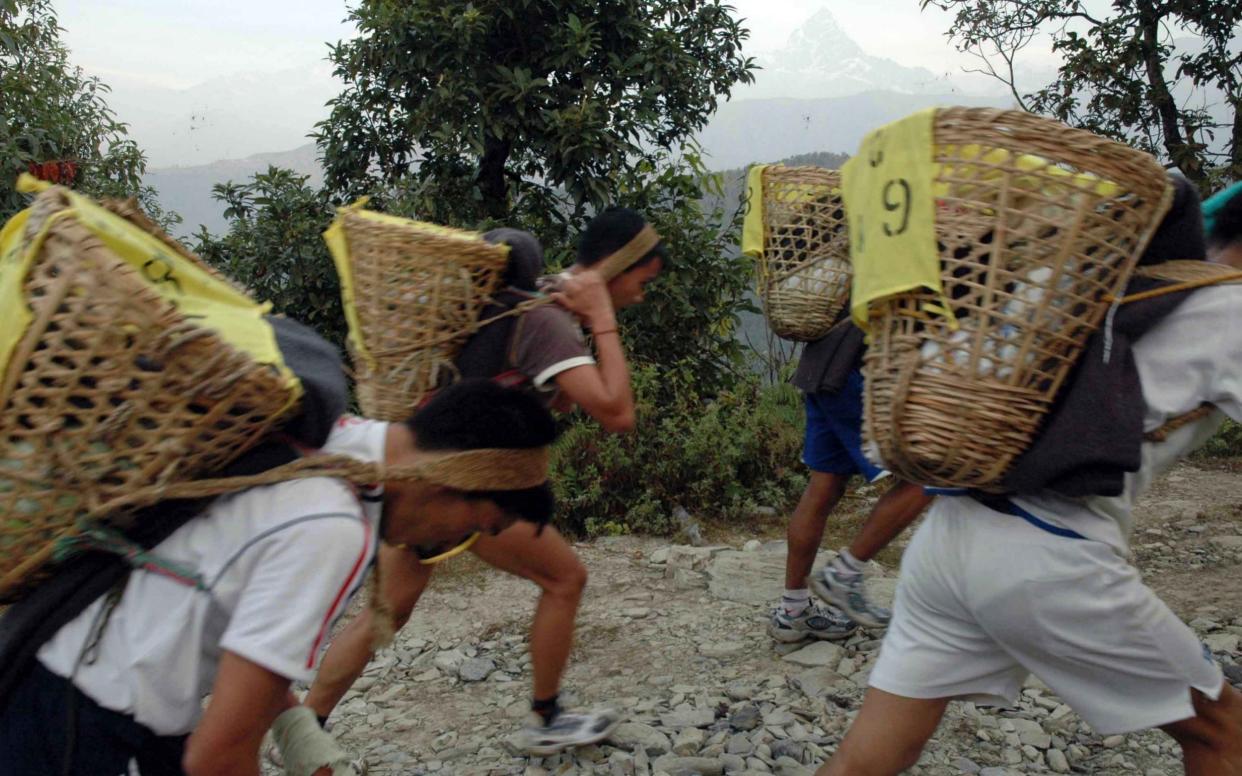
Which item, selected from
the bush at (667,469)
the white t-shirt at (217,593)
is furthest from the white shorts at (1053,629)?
the bush at (667,469)

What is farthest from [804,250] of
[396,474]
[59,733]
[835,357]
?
[59,733]

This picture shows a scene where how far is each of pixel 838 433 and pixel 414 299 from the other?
5.75 ft

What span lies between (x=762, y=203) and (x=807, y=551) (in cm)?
141

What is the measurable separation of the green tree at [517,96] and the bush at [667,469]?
164 cm

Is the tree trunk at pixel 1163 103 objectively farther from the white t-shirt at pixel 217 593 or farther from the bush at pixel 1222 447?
the white t-shirt at pixel 217 593

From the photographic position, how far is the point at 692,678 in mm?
4066

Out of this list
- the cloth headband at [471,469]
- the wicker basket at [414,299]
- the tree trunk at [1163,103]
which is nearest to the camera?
the cloth headband at [471,469]

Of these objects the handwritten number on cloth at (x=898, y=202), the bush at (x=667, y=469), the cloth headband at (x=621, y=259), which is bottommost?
the bush at (x=667, y=469)

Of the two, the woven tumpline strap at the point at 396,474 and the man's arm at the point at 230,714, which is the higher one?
the woven tumpline strap at the point at 396,474

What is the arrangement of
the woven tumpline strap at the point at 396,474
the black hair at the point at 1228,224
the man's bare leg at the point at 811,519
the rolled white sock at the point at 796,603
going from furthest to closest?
1. the rolled white sock at the point at 796,603
2. the man's bare leg at the point at 811,519
3. the black hair at the point at 1228,224
4. the woven tumpline strap at the point at 396,474

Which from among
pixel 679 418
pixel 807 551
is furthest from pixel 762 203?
pixel 679 418

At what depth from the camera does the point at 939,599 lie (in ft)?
7.48

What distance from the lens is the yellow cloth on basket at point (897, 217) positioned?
201cm

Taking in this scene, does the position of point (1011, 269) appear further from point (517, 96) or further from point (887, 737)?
point (517, 96)
